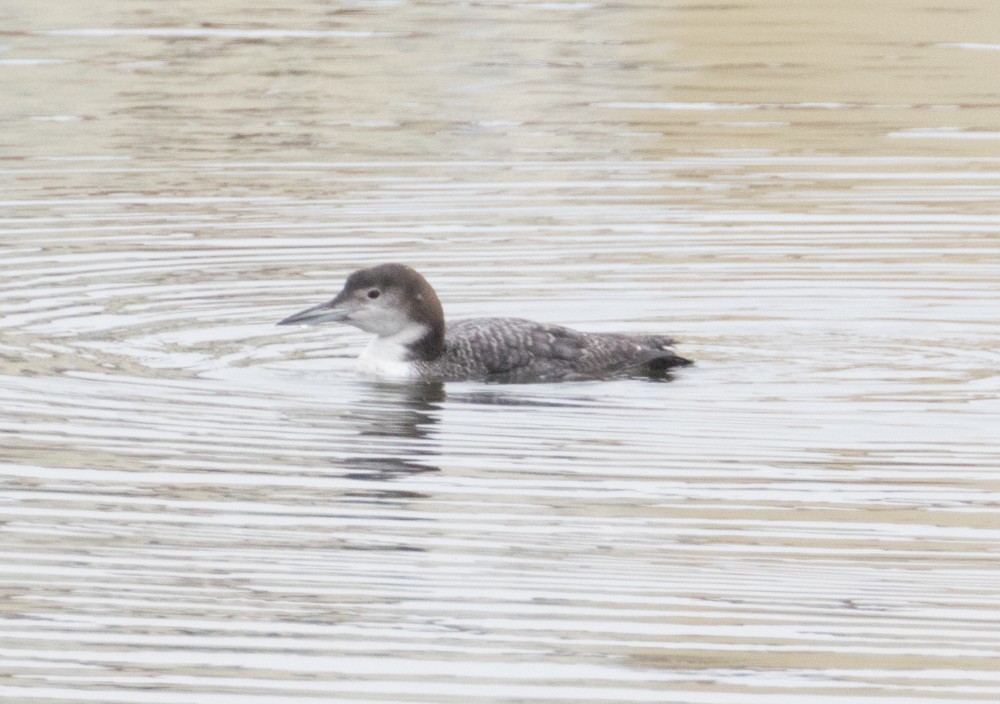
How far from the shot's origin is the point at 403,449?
8.98 m

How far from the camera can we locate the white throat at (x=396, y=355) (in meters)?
10.4

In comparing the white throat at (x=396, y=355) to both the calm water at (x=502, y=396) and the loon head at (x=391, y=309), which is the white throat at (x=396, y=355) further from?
the calm water at (x=502, y=396)

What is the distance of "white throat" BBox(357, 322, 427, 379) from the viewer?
10.4 m

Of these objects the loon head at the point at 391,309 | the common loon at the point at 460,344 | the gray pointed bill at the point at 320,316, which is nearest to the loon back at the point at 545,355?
the common loon at the point at 460,344

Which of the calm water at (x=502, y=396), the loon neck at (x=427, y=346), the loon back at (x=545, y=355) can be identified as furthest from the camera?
the loon neck at (x=427, y=346)

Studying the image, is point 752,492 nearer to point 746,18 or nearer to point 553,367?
point 553,367

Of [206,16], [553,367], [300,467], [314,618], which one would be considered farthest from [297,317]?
[206,16]

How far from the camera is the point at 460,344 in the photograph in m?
10.5

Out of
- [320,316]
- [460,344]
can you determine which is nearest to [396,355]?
[460,344]

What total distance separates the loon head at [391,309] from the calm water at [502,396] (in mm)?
282

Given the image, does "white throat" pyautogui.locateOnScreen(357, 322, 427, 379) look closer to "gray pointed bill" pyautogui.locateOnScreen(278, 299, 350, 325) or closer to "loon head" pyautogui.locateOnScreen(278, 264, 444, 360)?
"loon head" pyautogui.locateOnScreen(278, 264, 444, 360)

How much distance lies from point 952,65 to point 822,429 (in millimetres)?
13262

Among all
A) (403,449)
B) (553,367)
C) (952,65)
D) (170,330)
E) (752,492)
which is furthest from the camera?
(952,65)

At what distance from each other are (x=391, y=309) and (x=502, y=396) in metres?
0.85
